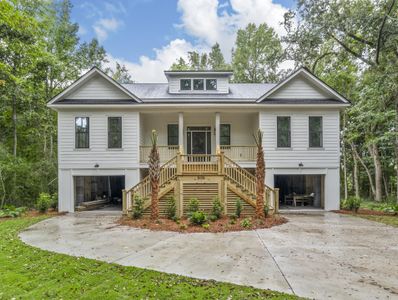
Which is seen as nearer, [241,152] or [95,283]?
[95,283]

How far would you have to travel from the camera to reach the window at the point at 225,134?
15.6 m

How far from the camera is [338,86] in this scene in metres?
21.3

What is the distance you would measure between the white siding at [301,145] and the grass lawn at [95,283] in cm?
1005

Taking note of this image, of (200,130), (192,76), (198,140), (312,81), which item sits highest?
(192,76)

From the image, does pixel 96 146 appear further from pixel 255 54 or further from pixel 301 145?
pixel 255 54

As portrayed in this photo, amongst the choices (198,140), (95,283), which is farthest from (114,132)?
(95,283)

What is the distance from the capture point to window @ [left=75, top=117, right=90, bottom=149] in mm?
13719

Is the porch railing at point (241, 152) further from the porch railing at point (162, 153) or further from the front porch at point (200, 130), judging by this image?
the porch railing at point (162, 153)

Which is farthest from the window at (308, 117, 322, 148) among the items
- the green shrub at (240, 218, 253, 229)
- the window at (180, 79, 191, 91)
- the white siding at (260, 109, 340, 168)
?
the window at (180, 79, 191, 91)

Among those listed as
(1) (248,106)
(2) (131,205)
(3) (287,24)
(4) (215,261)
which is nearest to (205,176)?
(2) (131,205)

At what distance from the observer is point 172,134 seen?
15.6 m

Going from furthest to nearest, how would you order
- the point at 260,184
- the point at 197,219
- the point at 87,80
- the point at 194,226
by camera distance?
1. the point at 87,80
2. the point at 260,184
3. the point at 197,219
4. the point at 194,226

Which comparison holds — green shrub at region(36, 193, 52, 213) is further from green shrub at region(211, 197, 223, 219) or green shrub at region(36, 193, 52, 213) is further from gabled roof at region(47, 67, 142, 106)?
green shrub at region(211, 197, 223, 219)

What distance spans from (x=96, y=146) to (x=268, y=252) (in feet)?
35.0
